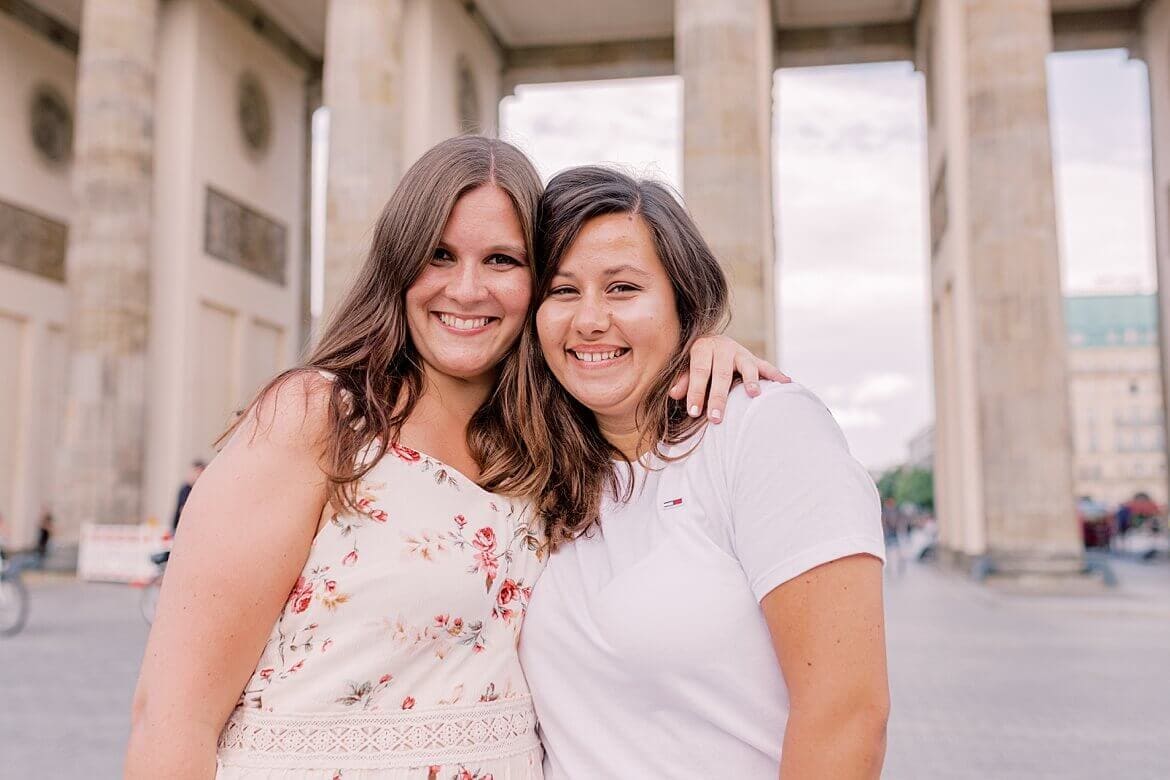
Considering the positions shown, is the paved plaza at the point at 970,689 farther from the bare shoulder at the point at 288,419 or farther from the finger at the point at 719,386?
the bare shoulder at the point at 288,419

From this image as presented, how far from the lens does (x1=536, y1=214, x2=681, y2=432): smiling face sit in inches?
77.3

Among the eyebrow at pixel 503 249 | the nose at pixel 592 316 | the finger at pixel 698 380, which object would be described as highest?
the eyebrow at pixel 503 249

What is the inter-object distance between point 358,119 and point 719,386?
1720 centimetres

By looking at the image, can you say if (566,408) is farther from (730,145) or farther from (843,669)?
(730,145)

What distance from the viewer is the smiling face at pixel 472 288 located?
2.02 meters

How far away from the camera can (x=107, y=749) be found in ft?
19.1

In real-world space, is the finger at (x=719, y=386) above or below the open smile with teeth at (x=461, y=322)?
below

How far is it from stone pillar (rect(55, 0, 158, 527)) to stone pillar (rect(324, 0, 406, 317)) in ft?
14.0

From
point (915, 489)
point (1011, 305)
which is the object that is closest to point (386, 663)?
point (1011, 305)

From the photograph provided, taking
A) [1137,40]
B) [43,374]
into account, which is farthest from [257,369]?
[1137,40]

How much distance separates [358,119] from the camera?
702 inches

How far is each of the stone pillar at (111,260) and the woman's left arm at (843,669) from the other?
768 inches

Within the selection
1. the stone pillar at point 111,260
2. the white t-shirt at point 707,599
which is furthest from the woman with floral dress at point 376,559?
the stone pillar at point 111,260

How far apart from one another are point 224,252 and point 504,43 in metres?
8.89
